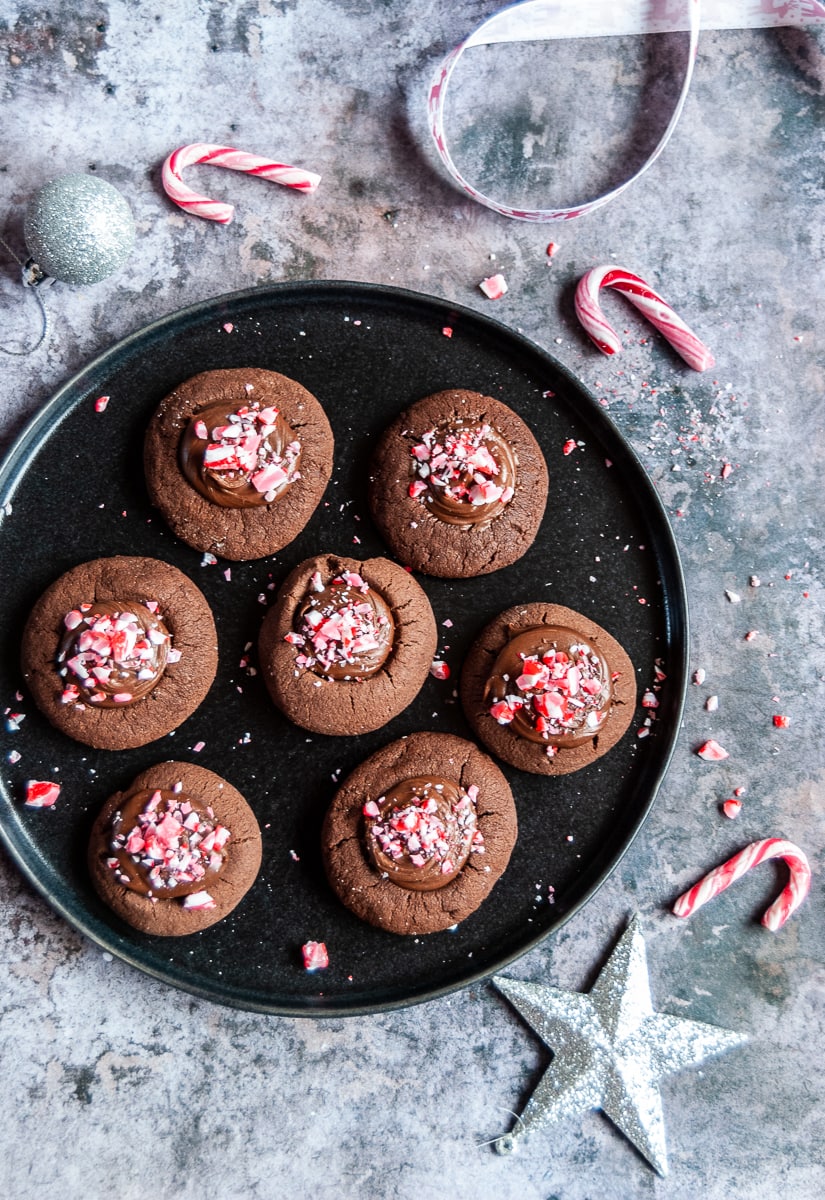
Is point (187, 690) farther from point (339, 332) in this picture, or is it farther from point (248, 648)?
point (339, 332)

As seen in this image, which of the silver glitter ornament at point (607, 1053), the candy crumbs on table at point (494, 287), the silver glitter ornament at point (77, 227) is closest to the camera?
the silver glitter ornament at point (77, 227)

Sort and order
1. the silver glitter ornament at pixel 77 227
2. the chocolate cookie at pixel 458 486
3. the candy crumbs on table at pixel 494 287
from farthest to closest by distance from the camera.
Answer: the candy crumbs on table at pixel 494 287, the chocolate cookie at pixel 458 486, the silver glitter ornament at pixel 77 227

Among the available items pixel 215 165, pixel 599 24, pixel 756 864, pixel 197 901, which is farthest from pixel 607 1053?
pixel 599 24

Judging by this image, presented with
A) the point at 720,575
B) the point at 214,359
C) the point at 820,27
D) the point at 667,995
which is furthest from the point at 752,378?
the point at 667,995

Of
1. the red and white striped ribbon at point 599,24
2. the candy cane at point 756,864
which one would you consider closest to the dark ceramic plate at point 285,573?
the candy cane at point 756,864

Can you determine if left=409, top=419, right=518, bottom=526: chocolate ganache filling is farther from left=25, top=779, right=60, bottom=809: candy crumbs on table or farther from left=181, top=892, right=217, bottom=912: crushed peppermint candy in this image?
left=25, top=779, right=60, bottom=809: candy crumbs on table

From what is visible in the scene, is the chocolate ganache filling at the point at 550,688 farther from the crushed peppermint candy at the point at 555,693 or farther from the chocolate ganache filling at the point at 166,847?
the chocolate ganache filling at the point at 166,847

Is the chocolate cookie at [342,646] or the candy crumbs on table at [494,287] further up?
the candy crumbs on table at [494,287]
